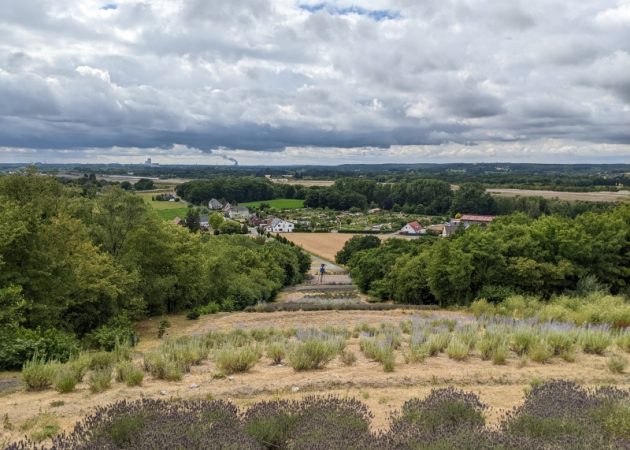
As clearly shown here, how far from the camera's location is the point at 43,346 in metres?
11.6

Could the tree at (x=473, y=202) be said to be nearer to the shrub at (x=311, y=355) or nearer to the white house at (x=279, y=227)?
the white house at (x=279, y=227)

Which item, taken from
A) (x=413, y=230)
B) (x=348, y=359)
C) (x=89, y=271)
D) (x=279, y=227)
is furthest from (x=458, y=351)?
(x=279, y=227)

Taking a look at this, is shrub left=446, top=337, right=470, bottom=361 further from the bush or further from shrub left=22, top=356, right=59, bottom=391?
the bush

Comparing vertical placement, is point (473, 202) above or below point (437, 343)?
below

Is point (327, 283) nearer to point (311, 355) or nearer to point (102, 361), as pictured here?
point (102, 361)

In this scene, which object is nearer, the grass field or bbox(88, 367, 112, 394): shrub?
bbox(88, 367, 112, 394): shrub

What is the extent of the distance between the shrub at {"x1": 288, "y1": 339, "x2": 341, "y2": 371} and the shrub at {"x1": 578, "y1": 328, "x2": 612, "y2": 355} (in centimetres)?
569

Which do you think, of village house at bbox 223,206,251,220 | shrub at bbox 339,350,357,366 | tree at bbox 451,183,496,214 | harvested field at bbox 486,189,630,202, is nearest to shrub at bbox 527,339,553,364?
shrub at bbox 339,350,357,366

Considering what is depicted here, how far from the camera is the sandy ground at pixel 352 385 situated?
733 cm

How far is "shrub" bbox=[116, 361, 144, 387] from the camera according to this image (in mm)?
8414

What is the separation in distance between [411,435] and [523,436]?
115cm

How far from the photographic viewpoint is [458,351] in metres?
10.0

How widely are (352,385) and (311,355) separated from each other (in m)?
1.43

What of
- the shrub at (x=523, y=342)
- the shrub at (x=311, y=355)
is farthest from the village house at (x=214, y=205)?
the shrub at (x=523, y=342)
